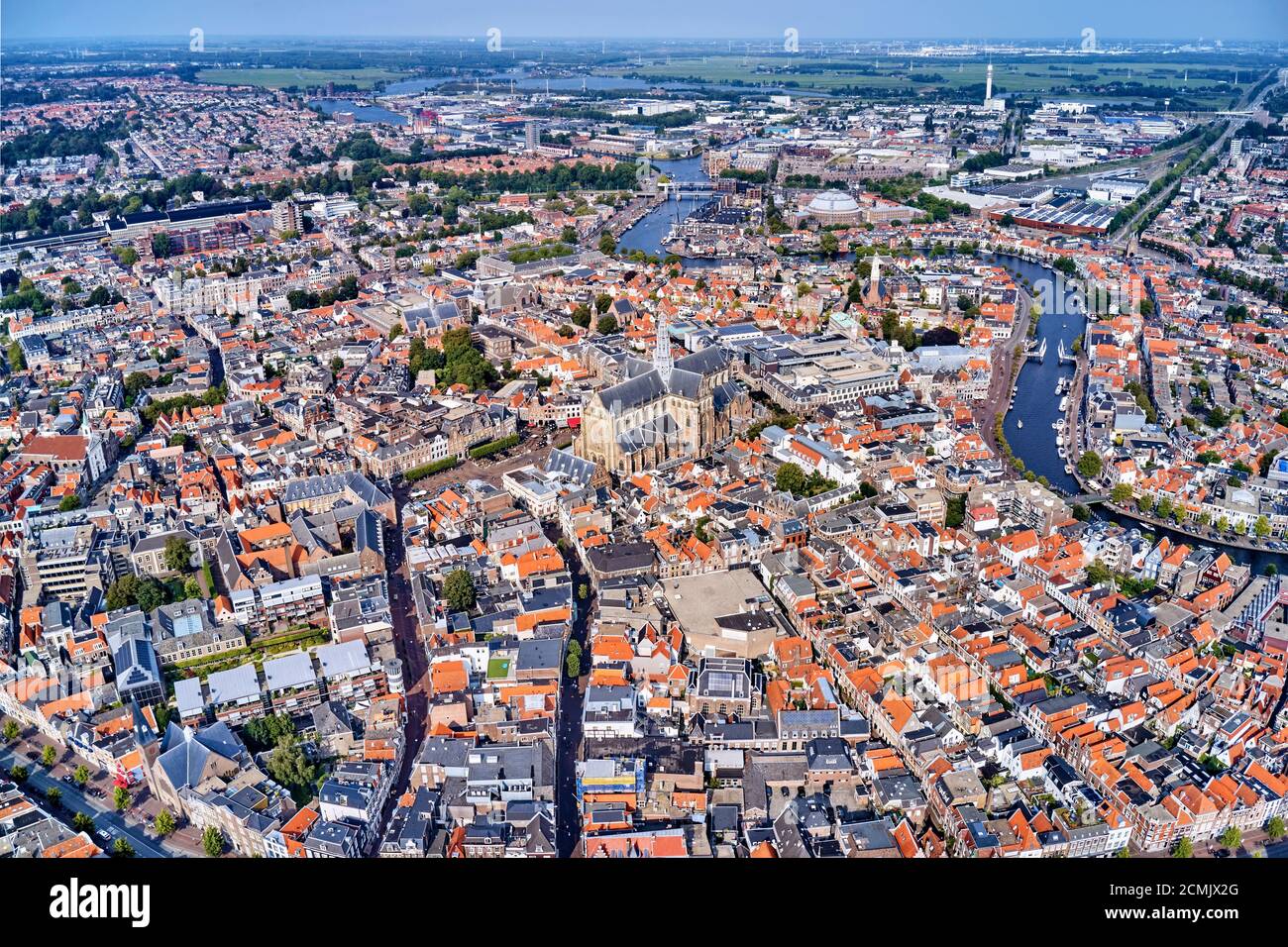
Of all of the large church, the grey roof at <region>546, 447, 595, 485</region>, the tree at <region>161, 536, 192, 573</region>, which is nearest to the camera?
the tree at <region>161, 536, 192, 573</region>

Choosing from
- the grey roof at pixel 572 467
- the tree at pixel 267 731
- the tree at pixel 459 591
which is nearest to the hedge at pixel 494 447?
the grey roof at pixel 572 467

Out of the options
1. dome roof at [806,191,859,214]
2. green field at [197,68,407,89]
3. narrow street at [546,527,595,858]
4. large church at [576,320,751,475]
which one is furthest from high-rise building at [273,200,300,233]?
green field at [197,68,407,89]

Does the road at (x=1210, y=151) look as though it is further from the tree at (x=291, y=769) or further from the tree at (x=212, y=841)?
the tree at (x=212, y=841)

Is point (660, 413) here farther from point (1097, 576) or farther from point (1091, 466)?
point (1097, 576)

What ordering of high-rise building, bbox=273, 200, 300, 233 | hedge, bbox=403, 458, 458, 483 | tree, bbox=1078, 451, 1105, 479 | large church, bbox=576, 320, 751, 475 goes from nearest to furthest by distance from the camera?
tree, bbox=1078, 451, 1105, 479 → large church, bbox=576, 320, 751, 475 → hedge, bbox=403, 458, 458, 483 → high-rise building, bbox=273, 200, 300, 233

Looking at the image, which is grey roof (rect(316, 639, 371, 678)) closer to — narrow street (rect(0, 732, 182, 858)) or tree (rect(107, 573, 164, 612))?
narrow street (rect(0, 732, 182, 858))

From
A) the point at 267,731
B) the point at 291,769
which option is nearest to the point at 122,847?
the point at 291,769
